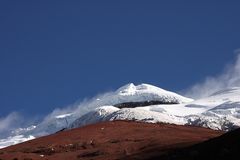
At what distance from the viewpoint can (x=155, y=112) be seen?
295 ft

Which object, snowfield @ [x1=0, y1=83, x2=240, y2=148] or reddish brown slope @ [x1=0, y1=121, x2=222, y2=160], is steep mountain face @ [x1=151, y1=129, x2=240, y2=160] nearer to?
reddish brown slope @ [x1=0, y1=121, x2=222, y2=160]

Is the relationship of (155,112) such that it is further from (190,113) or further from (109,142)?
(109,142)

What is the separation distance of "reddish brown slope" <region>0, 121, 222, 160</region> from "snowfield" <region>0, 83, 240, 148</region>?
23.1m

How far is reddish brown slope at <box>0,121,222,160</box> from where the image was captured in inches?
1590

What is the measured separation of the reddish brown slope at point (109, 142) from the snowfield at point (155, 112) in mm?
23135

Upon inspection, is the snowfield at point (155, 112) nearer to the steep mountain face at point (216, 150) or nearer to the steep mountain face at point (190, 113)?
the steep mountain face at point (190, 113)

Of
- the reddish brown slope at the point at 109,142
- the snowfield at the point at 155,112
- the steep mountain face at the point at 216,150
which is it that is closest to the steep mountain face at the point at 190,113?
the snowfield at the point at 155,112

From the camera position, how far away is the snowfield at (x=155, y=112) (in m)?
82.2

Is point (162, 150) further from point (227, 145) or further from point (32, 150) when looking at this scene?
point (32, 150)

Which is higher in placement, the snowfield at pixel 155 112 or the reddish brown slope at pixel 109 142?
the snowfield at pixel 155 112

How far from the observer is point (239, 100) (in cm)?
12319

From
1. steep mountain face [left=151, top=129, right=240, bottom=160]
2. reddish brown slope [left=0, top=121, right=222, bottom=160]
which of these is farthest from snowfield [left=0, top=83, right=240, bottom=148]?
steep mountain face [left=151, top=129, right=240, bottom=160]

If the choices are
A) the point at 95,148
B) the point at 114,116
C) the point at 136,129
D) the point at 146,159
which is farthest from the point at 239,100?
the point at 146,159

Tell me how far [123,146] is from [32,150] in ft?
26.6
